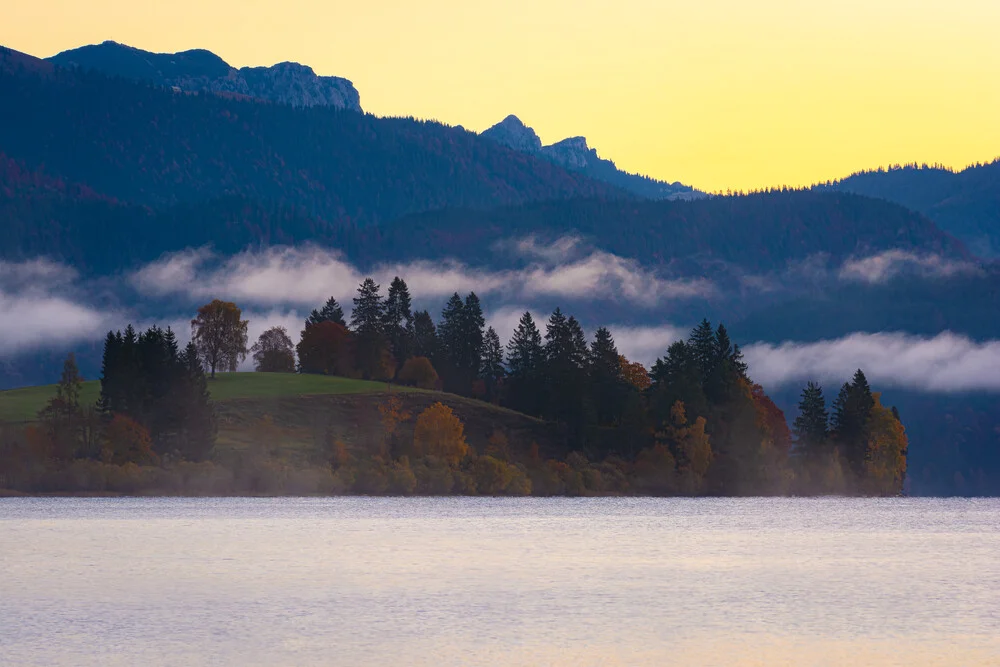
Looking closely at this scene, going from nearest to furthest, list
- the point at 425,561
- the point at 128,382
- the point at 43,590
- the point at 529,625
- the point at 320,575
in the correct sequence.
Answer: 1. the point at 529,625
2. the point at 43,590
3. the point at 320,575
4. the point at 425,561
5. the point at 128,382

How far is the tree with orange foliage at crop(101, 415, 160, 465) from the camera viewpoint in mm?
180125

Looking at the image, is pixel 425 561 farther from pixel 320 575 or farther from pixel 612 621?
pixel 612 621

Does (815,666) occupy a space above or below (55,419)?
below

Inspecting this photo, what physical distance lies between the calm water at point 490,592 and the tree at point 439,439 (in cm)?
5662

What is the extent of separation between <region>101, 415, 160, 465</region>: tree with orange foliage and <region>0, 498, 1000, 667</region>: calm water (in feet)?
149

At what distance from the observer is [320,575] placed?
81000 mm

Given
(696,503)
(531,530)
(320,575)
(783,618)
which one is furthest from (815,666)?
(696,503)

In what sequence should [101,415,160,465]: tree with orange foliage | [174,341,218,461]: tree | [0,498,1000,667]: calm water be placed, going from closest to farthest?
1. [0,498,1000,667]: calm water
2. [101,415,160,465]: tree with orange foliage
3. [174,341,218,461]: tree

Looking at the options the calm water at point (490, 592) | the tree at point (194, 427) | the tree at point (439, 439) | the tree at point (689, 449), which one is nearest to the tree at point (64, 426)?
the tree at point (194, 427)

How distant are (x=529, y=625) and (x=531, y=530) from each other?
195 ft

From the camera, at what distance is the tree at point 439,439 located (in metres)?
192

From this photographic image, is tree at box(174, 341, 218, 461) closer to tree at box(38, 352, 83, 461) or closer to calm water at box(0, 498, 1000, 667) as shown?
tree at box(38, 352, 83, 461)

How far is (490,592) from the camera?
240ft

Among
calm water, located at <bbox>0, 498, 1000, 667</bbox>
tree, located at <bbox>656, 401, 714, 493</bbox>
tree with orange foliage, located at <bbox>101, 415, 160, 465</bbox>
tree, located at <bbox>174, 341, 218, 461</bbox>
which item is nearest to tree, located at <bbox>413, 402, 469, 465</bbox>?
tree, located at <bbox>174, 341, 218, 461</bbox>
